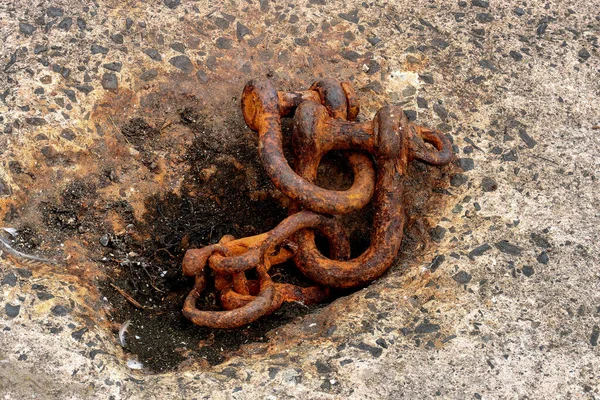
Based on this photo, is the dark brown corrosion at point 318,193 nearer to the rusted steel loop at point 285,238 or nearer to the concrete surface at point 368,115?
the rusted steel loop at point 285,238

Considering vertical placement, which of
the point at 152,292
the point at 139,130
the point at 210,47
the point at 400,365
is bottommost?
the point at 152,292

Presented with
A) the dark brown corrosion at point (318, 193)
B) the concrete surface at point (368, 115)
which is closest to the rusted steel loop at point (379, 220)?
the dark brown corrosion at point (318, 193)

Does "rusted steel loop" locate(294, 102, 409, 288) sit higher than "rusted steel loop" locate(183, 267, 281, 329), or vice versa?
"rusted steel loop" locate(294, 102, 409, 288)

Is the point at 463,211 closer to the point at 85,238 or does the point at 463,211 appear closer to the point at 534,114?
the point at 534,114

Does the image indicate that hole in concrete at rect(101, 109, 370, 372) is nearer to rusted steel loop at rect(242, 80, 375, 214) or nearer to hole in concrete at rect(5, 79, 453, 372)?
hole in concrete at rect(5, 79, 453, 372)

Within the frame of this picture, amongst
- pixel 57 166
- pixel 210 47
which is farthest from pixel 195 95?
pixel 57 166

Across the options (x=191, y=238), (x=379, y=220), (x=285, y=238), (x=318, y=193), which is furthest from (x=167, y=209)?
(x=379, y=220)

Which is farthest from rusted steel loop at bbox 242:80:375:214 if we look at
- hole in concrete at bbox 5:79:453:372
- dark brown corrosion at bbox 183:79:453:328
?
hole in concrete at bbox 5:79:453:372
